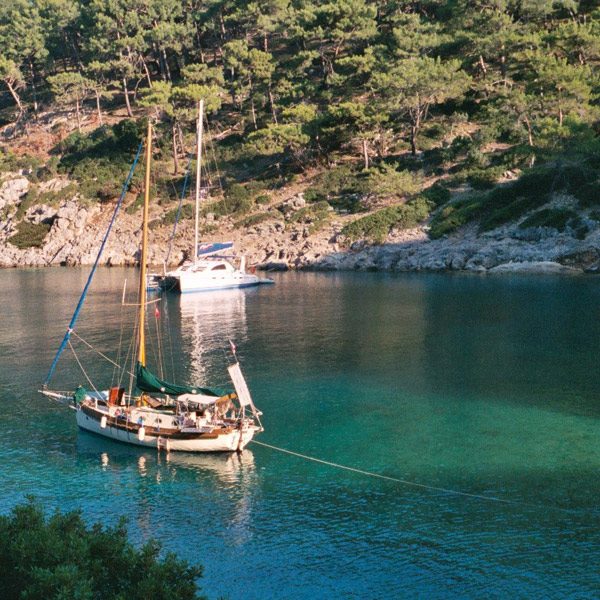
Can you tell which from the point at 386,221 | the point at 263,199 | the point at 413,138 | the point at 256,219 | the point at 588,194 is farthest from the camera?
the point at 263,199

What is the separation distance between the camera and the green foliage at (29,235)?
337 ft

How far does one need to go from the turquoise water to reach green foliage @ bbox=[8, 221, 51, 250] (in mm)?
50340

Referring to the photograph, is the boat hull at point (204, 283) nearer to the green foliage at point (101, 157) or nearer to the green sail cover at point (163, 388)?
the green foliage at point (101, 157)

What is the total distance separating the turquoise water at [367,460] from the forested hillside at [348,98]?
32.8m

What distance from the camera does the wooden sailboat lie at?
28.4 m

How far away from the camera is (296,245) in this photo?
89625 mm

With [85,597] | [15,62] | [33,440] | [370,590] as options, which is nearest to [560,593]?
[370,590]

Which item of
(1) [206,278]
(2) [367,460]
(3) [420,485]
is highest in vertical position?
(1) [206,278]

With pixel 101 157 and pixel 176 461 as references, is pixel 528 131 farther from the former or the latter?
pixel 176 461

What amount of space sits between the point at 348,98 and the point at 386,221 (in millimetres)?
26671

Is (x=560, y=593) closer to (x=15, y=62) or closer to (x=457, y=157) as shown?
(x=457, y=157)

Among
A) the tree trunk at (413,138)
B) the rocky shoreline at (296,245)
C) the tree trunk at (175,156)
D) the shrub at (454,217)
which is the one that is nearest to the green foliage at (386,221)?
the rocky shoreline at (296,245)

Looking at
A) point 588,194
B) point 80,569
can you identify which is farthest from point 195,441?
point 588,194

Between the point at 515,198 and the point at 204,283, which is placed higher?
the point at 515,198
